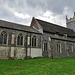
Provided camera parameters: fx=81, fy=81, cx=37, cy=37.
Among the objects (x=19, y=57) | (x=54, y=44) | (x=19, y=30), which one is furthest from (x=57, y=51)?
(x=19, y=30)

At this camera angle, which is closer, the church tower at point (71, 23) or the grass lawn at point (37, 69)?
the grass lawn at point (37, 69)

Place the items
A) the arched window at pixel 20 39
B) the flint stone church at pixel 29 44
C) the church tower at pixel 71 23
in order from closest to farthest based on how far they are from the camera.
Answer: the flint stone church at pixel 29 44, the arched window at pixel 20 39, the church tower at pixel 71 23

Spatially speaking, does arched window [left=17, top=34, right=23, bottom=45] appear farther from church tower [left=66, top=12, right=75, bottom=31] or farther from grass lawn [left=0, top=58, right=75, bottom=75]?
church tower [left=66, top=12, right=75, bottom=31]

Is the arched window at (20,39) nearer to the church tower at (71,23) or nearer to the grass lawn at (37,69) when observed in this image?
the grass lawn at (37,69)

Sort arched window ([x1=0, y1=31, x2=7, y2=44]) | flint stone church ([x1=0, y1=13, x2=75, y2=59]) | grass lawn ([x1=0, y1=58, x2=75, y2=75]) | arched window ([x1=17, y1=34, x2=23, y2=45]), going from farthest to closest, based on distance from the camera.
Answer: arched window ([x1=17, y1=34, x2=23, y2=45]), flint stone church ([x1=0, y1=13, x2=75, y2=59]), arched window ([x1=0, y1=31, x2=7, y2=44]), grass lawn ([x1=0, y1=58, x2=75, y2=75])

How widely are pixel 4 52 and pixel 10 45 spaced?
6.58 ft

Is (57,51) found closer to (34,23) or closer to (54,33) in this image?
(54,33)

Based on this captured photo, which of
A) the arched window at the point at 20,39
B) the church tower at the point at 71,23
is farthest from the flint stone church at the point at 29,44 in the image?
the church tower at the point at 71,23

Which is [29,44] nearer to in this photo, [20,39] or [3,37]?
[20,39]

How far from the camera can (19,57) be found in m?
19.8

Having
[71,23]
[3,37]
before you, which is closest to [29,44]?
[3,37]

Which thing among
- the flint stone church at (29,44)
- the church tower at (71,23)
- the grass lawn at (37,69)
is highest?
the church tower at (71,23)

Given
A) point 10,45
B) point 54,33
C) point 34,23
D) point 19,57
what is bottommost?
point 19,57

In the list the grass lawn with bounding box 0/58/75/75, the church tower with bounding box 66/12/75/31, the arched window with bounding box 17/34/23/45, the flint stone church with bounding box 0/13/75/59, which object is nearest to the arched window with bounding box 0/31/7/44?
the flint stone church with bounding box 0/13/75/59
